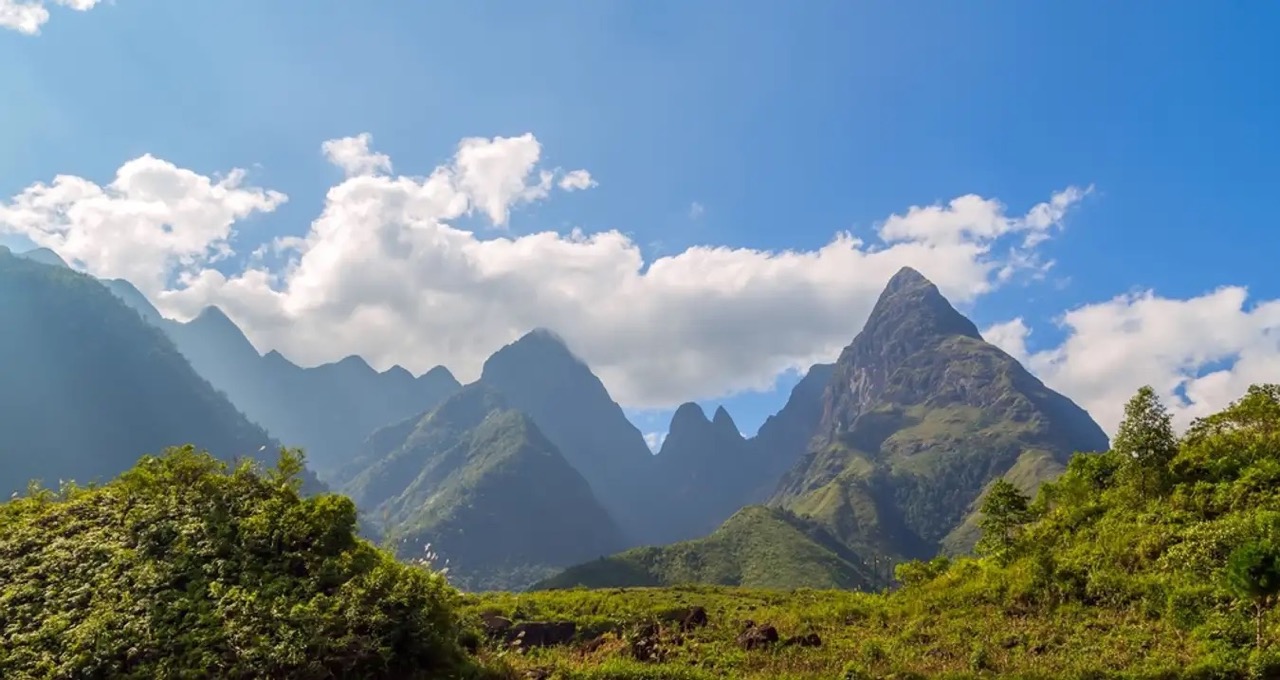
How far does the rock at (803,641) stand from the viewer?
745 inches

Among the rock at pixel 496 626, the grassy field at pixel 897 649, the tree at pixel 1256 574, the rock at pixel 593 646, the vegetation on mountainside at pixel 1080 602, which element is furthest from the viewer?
the rock at pixel 496 626

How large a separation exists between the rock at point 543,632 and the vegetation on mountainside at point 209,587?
10088 millimetres

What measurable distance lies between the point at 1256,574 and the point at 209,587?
21818mm

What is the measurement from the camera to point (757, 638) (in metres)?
18.8

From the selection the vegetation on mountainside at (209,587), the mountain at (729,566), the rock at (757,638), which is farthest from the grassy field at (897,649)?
the mountain at (729,566)

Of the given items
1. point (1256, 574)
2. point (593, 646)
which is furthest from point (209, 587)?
point (1256, 574)

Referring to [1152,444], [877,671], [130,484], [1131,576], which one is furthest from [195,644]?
[1152,444]

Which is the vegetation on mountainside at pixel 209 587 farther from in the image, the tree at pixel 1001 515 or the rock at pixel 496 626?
the tree at pixel 1001 515

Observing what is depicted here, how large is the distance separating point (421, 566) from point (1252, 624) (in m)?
18.7

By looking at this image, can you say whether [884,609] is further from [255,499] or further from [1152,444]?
[255,499]

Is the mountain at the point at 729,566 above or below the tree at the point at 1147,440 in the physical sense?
below

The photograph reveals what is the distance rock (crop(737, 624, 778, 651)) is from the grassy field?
262 mm

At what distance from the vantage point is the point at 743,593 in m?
50.3

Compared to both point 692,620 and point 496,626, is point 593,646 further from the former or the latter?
point 692,620
